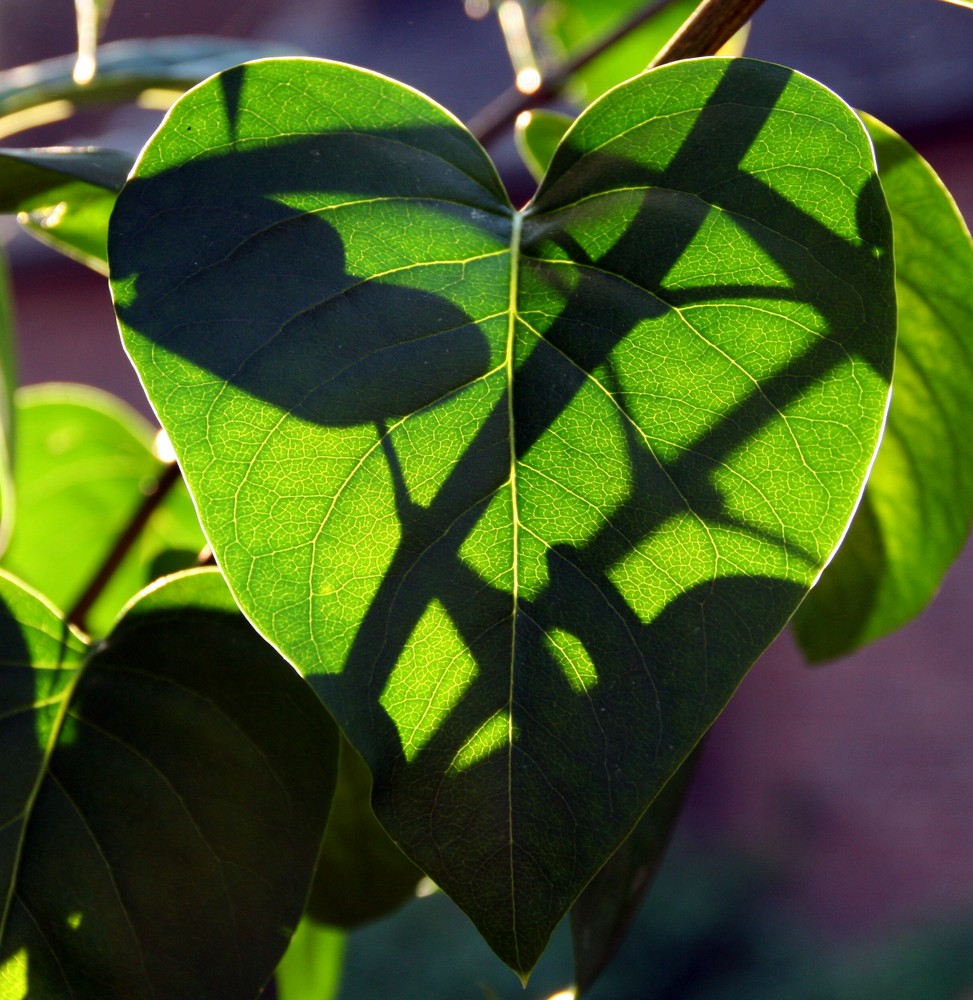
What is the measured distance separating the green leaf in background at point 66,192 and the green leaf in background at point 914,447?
0.28 meters

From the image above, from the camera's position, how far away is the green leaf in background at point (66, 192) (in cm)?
35

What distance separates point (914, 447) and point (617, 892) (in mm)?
222

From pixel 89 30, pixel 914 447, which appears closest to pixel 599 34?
pixel 89 30

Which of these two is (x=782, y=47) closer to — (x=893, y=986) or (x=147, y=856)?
(x=893, y=986)

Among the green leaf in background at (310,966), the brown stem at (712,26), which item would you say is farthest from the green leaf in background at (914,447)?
the green leaf in background at (310,966)

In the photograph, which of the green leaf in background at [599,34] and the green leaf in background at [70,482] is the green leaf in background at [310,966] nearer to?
the green leaf in background at [70,482]

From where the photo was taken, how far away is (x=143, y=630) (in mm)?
360

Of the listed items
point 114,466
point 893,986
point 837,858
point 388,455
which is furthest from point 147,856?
point 837,858

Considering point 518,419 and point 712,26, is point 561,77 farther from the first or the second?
point 518,419

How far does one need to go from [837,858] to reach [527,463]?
3.88m

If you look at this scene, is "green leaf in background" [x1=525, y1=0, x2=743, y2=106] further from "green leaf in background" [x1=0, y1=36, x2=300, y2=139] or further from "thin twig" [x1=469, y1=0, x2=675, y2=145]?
"green leaf in background" [x1=0, y1=36, x2=300, y2=139]

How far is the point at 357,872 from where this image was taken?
1.60 ft

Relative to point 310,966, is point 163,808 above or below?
above

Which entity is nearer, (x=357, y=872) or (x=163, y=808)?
(x=163, y=808)
